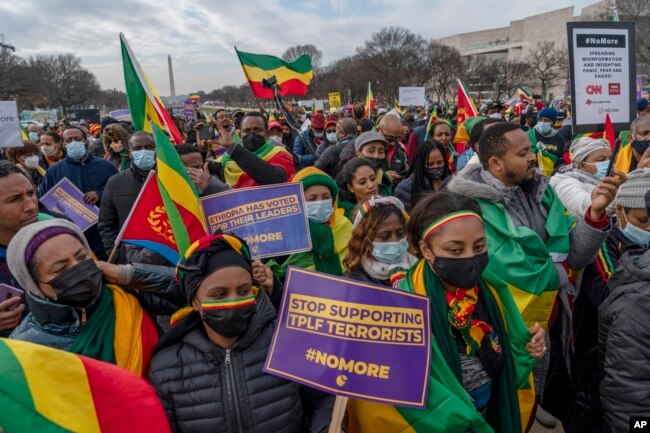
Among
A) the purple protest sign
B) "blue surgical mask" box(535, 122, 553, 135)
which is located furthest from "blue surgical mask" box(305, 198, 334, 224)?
"blue surgical mask" box(535, 122, 553, 135)

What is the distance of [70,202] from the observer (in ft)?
12.8

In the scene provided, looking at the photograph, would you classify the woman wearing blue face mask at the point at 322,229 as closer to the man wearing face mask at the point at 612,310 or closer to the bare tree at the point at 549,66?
the man wearing face mask at the point at 612,310

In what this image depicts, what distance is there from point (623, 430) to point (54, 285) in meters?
2.45

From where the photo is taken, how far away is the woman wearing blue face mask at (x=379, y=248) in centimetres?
261

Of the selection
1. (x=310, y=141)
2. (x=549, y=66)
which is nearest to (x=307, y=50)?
(x=549, y=66)

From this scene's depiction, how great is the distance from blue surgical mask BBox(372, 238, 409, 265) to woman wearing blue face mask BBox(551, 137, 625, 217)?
53.8 inches

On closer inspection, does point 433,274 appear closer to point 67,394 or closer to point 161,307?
point 161,307

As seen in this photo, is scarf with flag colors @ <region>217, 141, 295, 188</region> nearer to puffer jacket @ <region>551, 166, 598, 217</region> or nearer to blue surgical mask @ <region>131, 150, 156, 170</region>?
blue surgical mask @ <region>131, 150, 156, 170</region>

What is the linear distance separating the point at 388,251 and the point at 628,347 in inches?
47.1

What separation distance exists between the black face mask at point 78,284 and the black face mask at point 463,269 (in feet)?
4.85

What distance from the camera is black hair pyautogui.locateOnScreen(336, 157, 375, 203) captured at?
403cm

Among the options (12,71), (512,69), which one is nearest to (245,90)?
(12,71)

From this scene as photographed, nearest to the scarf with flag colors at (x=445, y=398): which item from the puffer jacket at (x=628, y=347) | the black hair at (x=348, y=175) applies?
the puffer jacket at (x=628, y=347)

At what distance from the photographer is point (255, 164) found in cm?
405
